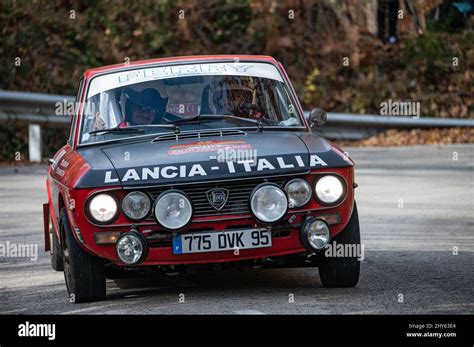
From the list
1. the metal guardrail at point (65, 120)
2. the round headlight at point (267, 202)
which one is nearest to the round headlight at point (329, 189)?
the round headlight at point (267, 202)

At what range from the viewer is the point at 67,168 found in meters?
8.72

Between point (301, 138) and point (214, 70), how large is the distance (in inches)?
47.1

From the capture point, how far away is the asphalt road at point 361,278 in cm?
793

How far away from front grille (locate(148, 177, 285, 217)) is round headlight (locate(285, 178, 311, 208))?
6cm

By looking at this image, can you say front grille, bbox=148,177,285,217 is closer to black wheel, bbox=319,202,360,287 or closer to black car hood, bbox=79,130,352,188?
black car hood, bbox=79,130,352,188

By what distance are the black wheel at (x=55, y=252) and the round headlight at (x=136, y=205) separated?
1.87m

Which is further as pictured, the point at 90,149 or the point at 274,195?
the point at 90,149

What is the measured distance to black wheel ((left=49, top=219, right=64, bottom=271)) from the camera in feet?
32.4

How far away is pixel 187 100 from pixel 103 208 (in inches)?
67.2

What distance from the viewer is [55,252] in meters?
10.1

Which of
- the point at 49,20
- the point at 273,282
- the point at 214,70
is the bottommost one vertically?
the point at 273,282

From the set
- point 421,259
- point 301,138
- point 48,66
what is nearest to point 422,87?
point 48,66

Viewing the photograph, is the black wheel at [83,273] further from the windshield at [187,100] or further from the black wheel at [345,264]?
the black wheel at [345,264]
